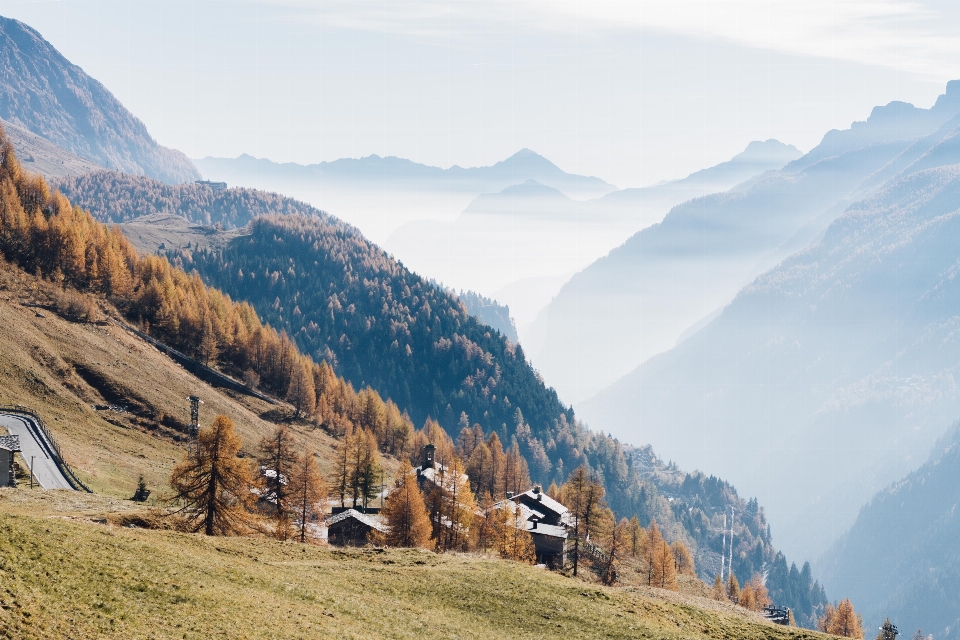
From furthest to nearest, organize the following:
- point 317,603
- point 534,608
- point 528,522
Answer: point 528,522
point 534,608
point 317,603

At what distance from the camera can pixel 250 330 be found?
188875 millimetres

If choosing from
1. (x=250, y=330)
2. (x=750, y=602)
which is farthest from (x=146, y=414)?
(x=750, y=602)

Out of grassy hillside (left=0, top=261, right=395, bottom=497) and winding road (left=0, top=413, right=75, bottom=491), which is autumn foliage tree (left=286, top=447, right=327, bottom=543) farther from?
winding road (left=0, top=413, right=75, bottom=491)

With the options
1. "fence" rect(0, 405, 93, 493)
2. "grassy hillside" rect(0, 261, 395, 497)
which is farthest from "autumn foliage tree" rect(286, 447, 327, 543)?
"fence" rect(0, 405, 93, 493)

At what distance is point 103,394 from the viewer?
117 metres

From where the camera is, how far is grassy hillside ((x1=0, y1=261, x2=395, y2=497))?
9688cm

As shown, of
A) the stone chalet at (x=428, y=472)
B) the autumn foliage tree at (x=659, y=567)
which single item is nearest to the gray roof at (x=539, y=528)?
the stone chalet at (x=428, y=472)

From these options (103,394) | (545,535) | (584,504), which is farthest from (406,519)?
(103,394)

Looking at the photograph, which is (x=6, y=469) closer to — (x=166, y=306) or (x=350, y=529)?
(x=350, y=529)

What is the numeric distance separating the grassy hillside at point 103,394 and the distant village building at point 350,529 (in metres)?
23.3

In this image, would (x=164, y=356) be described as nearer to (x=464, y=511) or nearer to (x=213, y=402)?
(x=213, y=402)

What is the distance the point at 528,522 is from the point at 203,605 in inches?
3094

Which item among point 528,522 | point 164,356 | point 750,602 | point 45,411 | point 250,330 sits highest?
point 250,330

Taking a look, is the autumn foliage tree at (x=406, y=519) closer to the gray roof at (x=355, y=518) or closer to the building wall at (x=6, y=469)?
the gray roof at (x=355, y=518)
